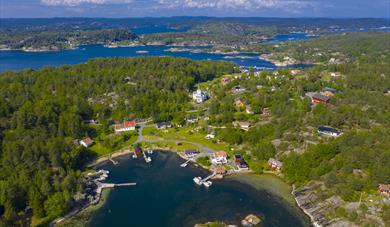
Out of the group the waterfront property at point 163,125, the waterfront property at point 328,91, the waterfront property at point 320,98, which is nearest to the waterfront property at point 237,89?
the waterfront property at point 320,98

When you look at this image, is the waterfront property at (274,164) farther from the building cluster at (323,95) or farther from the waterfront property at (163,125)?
the building cluster at (323,95)

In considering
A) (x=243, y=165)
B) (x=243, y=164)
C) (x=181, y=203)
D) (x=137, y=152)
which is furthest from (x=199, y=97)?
(x=181, y=203)

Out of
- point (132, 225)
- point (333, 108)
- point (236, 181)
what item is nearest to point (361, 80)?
point (333, 108)

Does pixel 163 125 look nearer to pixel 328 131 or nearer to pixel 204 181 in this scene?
pixel 204 181

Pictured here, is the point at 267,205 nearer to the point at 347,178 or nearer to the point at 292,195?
the point at 292,195

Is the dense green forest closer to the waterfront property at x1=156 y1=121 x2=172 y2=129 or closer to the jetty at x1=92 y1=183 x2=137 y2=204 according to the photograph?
the waterfront property at x1=156 y1=121 x2=172 y2=129

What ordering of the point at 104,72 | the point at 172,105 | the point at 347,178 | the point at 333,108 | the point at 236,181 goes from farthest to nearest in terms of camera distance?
the point at 104,72
the point at 172,105
the point at 333,108
the point at 236,181
the point at 347,178

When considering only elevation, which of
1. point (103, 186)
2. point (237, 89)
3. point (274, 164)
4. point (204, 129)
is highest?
point (237, 89)

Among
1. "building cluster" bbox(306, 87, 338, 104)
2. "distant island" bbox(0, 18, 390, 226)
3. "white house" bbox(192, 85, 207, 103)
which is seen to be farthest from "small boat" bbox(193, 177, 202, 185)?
"building cluster" bbox(306, 87, 338, 104)
